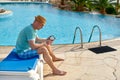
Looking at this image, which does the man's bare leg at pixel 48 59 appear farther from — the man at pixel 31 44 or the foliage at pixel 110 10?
the foliage at pixel 110 10

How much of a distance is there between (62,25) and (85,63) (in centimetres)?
894

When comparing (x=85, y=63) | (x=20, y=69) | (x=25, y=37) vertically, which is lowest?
(x=85, y=63)

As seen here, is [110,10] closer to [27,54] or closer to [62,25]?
[62,25]

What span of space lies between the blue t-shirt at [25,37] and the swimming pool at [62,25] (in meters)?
5.76

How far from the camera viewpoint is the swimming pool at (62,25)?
12570 millimetres

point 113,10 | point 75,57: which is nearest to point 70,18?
point 113,10

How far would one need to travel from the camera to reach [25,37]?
18.4 feet

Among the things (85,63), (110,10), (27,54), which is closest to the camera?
(27,54)

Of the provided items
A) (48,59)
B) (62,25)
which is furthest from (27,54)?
(62,25)

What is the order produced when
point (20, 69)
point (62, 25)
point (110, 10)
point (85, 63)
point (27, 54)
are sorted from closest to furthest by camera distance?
1. point (20, 69)
2. point (27, 54)
3. point (85, 63)
4. point (62, 25)
5. point (110, 10)

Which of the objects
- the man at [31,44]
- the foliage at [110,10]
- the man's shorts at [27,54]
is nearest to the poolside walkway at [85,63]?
the man at [31,44]

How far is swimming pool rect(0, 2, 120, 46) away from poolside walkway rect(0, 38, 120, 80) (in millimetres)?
3676

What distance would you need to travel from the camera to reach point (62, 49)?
7.89m

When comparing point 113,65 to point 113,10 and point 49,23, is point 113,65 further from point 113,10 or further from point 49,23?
point 113,10
